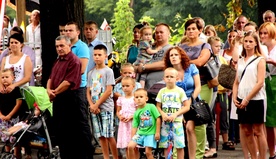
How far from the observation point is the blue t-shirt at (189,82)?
1543cm

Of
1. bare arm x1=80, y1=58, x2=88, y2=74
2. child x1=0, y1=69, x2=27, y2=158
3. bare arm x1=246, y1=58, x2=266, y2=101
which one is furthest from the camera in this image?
child x1=0, y1=69, x2=27, y2=158

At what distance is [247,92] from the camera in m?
15.4

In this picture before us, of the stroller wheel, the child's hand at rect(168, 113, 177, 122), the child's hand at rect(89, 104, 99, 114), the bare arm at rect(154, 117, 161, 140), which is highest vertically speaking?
the child's hand at rect(89, 104, 99, 114)

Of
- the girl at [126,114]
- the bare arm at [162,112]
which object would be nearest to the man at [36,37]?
the girl at [126,114]

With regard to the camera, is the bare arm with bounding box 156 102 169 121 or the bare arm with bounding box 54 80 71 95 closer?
the bare arm with bounding box 156 102 169 121

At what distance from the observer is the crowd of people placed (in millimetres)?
15148

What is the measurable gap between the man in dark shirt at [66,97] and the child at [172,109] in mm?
1231

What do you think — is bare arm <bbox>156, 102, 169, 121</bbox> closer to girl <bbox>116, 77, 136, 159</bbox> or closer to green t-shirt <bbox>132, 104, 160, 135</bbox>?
green t-shirt <bbox>132, 104, 160, 135</bbox>

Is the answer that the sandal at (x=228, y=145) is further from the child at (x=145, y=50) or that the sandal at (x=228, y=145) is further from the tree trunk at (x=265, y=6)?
the tree trunk at (x=265, y=6)

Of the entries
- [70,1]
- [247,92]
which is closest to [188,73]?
[247,92]

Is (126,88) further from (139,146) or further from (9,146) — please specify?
(9,146)

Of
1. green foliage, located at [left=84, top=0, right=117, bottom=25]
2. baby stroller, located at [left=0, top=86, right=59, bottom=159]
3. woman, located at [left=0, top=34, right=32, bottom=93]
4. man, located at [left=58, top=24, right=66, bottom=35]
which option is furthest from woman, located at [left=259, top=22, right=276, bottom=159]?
green foliage, located at [left=84, top=0, right=117, bottom=25]

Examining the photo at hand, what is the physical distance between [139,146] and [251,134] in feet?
5.07

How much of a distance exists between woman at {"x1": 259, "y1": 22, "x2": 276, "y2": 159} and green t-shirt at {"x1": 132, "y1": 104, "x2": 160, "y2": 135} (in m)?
2.09
